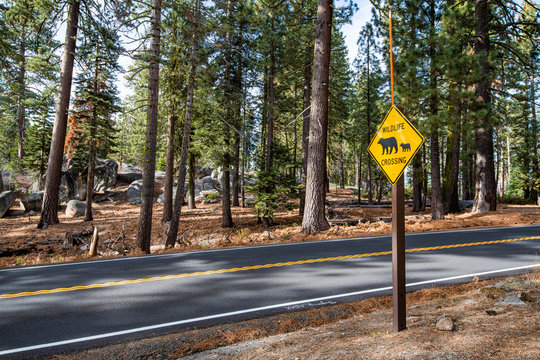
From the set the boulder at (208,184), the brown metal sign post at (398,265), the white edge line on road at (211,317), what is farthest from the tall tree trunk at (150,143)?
the boulder at (208,184)

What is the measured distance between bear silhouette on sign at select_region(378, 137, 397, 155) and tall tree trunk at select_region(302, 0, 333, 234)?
7064 millimetres

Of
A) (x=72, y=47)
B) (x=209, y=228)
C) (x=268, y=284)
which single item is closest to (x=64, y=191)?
(x=72, y=47)

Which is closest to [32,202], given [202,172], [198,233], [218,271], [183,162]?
[198,233]

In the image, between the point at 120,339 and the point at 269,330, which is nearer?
the point at 120,339

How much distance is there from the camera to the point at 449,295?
483 centimetres

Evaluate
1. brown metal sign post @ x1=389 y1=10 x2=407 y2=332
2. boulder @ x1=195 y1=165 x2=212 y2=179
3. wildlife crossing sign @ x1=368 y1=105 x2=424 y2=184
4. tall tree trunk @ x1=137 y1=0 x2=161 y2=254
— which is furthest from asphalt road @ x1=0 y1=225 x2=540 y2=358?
boulder @ x1=195 y1=165 x2=212 y2=179

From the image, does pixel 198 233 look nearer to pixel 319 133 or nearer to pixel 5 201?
A: pixel 319 133

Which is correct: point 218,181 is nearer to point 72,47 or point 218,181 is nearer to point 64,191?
point 64,191

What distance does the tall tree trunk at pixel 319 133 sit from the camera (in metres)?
10.7

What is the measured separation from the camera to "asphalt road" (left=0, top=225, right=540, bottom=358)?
3717 mm

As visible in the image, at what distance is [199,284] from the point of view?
17.1 ft

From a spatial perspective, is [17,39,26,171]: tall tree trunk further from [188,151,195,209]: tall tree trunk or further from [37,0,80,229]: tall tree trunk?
[188,151,195,209]: tall tree trunk

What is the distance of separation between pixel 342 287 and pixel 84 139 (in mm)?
21332

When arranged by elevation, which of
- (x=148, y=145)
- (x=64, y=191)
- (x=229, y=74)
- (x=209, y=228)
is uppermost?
(x=229, y=74)
